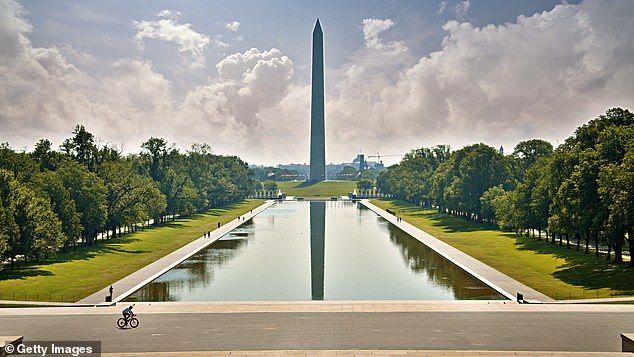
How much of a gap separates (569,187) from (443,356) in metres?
27.3

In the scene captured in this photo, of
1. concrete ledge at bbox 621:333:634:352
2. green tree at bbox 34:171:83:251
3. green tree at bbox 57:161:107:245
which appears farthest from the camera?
green tree at bbox 57:161:107:245

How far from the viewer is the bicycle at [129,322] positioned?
2467cm

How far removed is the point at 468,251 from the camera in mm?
49750

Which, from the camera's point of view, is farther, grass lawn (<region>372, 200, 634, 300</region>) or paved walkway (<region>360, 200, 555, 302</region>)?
grass lawn (<region>372, 200, 634, 300</region>)

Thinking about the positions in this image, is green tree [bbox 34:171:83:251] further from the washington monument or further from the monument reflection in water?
the washington monument

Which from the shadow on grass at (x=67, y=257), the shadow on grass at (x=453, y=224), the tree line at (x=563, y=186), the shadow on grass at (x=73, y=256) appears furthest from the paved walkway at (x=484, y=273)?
the shadow on grass at (x=67, y=257)

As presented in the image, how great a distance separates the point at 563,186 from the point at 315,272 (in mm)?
19992

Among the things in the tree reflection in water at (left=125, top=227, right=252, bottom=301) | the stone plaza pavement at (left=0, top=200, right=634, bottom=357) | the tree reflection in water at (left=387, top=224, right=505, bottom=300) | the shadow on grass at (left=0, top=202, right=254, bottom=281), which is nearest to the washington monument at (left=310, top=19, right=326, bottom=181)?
the shadow on grass at (left=0, top=202, right=254, bottom=281)

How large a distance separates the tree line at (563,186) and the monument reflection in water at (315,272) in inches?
390

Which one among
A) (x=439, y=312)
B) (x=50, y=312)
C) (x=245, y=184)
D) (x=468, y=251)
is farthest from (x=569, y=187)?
(x=245, y=184)

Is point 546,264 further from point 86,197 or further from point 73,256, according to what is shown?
point 86,197

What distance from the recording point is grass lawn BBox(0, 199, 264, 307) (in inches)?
1326

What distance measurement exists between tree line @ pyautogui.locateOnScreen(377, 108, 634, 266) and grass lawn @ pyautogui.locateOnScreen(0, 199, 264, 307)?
33099mm

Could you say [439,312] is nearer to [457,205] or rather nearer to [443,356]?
[443,356]
